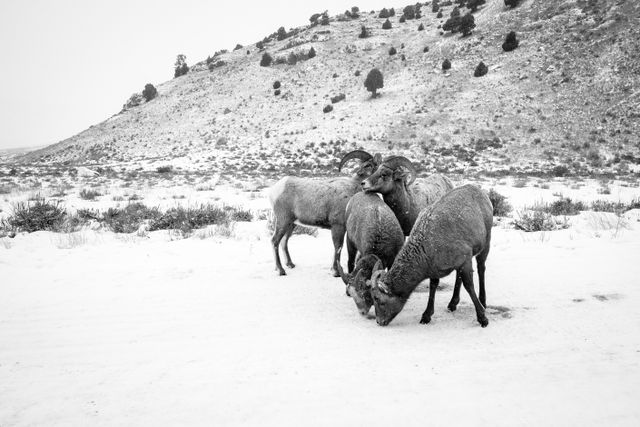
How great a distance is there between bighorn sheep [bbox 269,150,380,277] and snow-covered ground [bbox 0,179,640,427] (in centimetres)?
87

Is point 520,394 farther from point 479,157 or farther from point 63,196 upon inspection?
point 479,157

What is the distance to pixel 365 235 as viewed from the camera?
584 cm

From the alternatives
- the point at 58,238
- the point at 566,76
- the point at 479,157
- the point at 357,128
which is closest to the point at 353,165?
the point at 479,157

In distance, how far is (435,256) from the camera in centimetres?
469

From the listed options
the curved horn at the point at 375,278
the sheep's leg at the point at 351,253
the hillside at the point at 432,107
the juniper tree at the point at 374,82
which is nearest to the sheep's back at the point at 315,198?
the sheep's leg at the point at 351,253

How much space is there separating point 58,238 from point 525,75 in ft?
160

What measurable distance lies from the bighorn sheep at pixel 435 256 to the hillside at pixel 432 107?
24.4 metres

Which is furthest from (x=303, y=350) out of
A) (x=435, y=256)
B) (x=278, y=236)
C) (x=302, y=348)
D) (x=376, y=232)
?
(x=278, y=236)

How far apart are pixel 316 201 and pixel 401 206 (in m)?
1.71

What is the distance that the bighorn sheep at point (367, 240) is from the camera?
5.16 m

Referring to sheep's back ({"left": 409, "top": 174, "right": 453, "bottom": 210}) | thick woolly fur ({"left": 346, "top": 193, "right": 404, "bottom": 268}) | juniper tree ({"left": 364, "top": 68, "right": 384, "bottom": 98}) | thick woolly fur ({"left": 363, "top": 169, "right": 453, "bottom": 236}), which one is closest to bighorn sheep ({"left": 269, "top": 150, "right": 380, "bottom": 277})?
thick woolly fur ({"left": 363, "top": 169, "right": 453, "bottom": 236})

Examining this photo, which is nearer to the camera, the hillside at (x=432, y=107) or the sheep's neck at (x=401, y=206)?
the sheep's neck at (x=401, y=206)

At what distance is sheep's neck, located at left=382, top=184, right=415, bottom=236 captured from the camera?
22.6 feet

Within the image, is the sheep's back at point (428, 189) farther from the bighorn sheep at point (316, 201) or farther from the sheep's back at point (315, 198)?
the sheep's back at point (315, 198)
